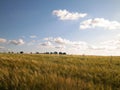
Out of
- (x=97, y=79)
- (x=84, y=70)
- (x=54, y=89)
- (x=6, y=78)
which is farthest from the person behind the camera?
(x=84, y=70)

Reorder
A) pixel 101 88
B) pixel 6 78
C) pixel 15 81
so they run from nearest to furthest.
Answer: pixel 101 88 → pixel 15 81 → pixel 6 78

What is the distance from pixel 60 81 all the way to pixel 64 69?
Result: 364 centimetres

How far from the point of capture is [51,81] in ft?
21.9

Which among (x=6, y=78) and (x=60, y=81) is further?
(x=6, y=78)

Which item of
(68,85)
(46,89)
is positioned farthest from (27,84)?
(68,85)

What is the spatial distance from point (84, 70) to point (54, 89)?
4007mm

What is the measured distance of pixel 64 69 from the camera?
1023 cm

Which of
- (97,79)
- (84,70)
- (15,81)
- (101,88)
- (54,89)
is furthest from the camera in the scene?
(84,70)

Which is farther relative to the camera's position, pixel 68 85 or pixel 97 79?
pixel 97 79

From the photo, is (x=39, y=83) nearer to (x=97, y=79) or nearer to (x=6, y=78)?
(x=6, y=78)

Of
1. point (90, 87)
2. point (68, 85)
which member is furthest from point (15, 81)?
point (90, 87)

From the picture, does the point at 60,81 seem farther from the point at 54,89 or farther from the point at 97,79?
the point at 97,79

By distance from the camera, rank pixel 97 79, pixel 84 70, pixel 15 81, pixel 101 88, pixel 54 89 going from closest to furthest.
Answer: pixel 54 89 → pixel 101 88 → pixel 15 81 → pixel 97 79 → pixel 84 70

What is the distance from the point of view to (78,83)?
671 centimetres
